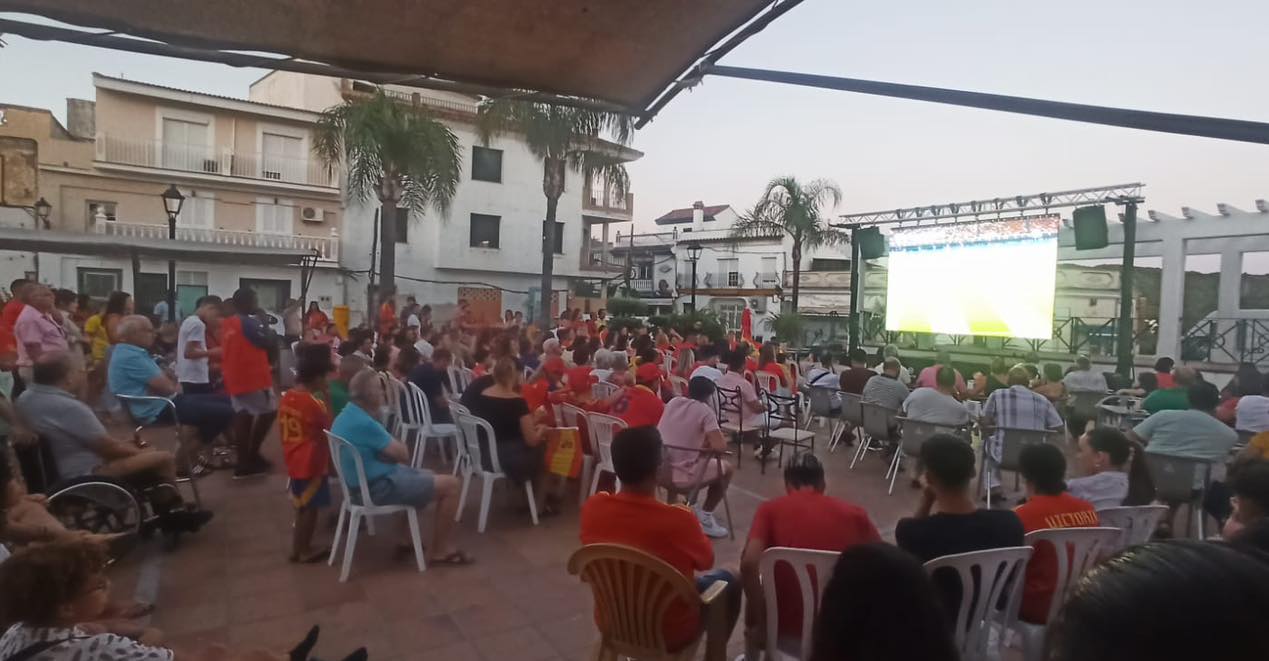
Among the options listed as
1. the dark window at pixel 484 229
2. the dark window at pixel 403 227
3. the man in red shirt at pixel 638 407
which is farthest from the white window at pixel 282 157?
the man in red shirt at pixel 638 407

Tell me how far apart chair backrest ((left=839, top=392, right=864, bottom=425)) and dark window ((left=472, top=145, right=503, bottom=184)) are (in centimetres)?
2347

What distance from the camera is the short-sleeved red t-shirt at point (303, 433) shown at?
425 centimetres

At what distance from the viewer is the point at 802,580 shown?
2.55 meters

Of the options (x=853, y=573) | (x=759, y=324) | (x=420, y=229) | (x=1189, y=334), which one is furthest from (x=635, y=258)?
(x=853, y=573)

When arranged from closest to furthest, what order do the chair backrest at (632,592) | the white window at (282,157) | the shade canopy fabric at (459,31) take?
the shade canopy fabric at (459,31) → the chair backrest at (632,592) → the white window at (282,157)

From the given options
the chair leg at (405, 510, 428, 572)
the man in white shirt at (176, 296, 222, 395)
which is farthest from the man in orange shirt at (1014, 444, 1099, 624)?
the man in white shirt at (176, 296, 222, 395)

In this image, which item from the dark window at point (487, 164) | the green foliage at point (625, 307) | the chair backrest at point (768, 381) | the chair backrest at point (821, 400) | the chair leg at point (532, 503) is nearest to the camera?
the chair leg at point (532, 503)

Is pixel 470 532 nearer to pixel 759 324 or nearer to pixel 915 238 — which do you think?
pixel 915 238

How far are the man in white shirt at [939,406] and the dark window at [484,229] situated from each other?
2415 centimetres

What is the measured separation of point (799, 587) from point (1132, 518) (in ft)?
6.89

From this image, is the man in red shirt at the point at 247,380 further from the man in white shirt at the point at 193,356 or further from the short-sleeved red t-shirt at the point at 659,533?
the short-sleeved red t-shirt at the point at 659,533

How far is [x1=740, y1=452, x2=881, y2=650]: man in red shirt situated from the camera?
2703 millimetres

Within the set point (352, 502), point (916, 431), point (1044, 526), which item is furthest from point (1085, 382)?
point (352, 502)

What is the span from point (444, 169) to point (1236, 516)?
18473 mm
